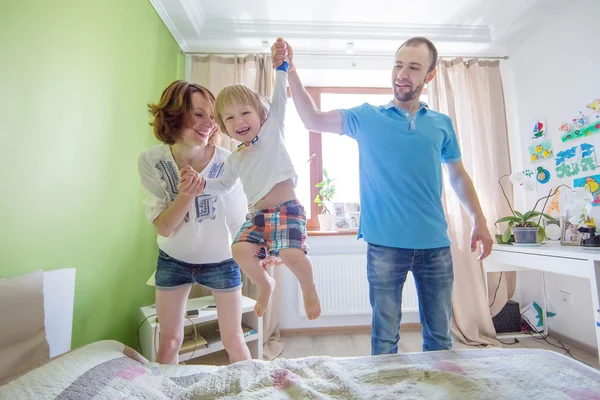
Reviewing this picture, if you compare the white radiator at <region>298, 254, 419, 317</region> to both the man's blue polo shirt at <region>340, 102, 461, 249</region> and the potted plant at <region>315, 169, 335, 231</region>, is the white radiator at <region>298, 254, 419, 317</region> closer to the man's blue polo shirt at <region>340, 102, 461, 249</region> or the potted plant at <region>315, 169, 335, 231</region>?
the potted plant at <region>315, 169, 335, 231</region>

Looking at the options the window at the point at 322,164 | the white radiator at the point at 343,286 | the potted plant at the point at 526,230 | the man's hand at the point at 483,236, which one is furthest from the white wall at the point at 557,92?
the man's hand at the point at 483,236

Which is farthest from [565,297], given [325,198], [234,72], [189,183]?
[234,72]

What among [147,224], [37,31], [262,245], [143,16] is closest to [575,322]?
[262,245]

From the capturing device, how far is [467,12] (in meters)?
2.38

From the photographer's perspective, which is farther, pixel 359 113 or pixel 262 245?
pixel 359 113

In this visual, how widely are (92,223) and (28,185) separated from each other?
42cm

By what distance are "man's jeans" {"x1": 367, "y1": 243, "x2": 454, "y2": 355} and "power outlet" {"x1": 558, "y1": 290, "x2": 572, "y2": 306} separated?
187 cm

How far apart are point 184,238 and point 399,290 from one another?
0.83 metres

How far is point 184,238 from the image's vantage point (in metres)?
1.11

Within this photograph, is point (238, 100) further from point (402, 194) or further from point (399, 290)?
point (399, 290)

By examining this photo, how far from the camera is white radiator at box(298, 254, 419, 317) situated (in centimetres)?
259

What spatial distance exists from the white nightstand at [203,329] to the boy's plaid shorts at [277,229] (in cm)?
93

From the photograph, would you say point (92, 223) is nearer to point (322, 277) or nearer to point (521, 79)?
point (322, 277)

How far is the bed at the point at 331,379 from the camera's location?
627 mm
